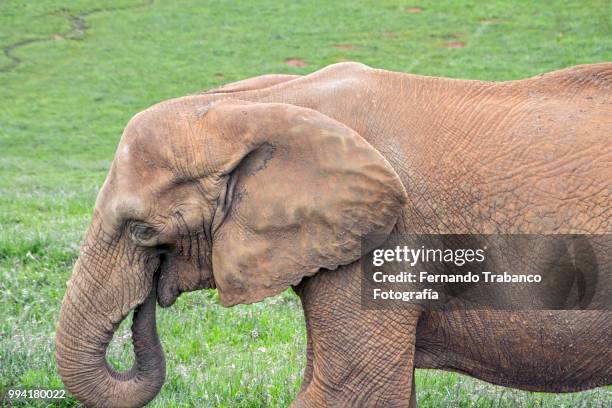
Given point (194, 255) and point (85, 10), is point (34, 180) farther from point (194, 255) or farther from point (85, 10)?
point (85, 10)

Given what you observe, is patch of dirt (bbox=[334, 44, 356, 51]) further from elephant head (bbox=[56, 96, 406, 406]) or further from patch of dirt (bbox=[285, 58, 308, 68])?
elephant head (bbox=[56, 96, 406, 406])

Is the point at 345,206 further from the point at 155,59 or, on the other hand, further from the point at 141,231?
the point at 155,59

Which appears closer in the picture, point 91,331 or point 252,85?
point 91,331

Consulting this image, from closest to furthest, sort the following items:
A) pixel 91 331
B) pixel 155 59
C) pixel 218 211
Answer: pixel 218 211, pixel 91 331, pixel 155 59

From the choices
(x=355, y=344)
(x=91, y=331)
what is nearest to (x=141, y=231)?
(x=91, y=331)

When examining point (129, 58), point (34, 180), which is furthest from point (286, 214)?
point (129, 58)

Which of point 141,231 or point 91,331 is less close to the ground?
point 141,231

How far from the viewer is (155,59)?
120ft

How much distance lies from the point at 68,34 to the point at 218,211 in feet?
118

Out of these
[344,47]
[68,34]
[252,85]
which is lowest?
[68,34]

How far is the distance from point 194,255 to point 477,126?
156 cm

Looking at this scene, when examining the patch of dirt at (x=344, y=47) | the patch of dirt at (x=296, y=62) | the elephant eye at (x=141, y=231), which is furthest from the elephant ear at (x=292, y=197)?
the patch of dirt at (x=344, y=47)

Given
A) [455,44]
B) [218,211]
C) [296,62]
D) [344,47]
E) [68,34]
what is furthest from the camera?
[68,34]

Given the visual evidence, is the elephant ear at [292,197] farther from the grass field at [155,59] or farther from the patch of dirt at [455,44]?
the patch of dirt at [455,44]
